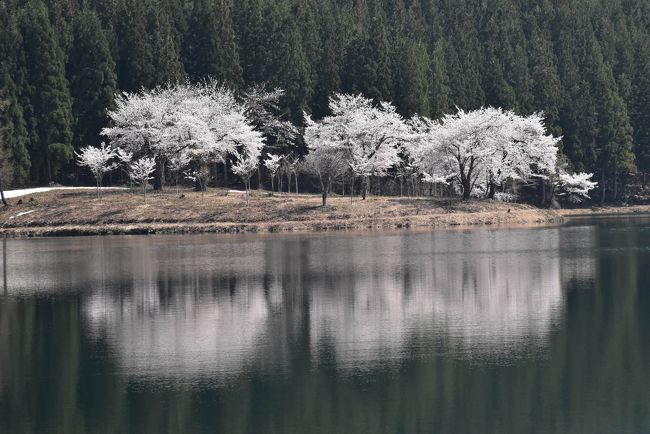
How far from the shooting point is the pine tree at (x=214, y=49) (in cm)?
8706

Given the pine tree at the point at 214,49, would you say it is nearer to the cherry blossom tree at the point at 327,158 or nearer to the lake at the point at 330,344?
the cherry blossom tree at the point at 327,158

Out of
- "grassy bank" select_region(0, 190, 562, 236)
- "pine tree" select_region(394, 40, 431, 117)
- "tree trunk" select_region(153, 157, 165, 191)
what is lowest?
"grassy bank" select_region(0, 190, 562, 236)

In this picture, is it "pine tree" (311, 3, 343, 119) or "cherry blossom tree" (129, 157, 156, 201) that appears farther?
"pine tree" (311, 3, 343, 119)

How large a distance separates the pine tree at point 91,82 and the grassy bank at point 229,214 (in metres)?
9.86

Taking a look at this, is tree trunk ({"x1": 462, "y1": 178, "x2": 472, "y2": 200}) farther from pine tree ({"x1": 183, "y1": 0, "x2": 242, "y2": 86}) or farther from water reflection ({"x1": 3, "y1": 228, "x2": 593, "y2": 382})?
pine tree ({"x1": 183, "y1": 0, "x2": 242, "y2": 86})

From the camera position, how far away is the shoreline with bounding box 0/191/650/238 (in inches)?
2532

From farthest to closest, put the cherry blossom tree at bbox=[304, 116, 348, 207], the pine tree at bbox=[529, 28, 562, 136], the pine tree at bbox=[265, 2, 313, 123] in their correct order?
1. the pine tree at bbox=[529, 28, 562, 136]
2. the pine tree at bbox=[265, 2, 313, 123]
3. the cherry blossom tree at bbox=[304, 116, 348, 207]

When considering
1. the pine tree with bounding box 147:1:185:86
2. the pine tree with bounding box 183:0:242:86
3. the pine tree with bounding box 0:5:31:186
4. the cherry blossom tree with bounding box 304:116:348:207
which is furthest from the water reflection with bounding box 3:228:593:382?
the pine tree with bounding box 183:0:242:86

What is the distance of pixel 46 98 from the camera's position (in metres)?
75.6

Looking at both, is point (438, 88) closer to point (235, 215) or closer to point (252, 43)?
point (252, 43)

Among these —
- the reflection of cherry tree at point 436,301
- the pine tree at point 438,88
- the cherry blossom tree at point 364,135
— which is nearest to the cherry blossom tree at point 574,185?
the pine tree at point 438,88

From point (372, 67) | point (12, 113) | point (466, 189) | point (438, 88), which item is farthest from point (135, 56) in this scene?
point (466, 189)

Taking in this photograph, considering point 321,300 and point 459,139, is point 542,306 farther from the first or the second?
point 459,139

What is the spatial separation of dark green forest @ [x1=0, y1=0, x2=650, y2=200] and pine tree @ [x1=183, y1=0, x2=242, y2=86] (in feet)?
0.44
